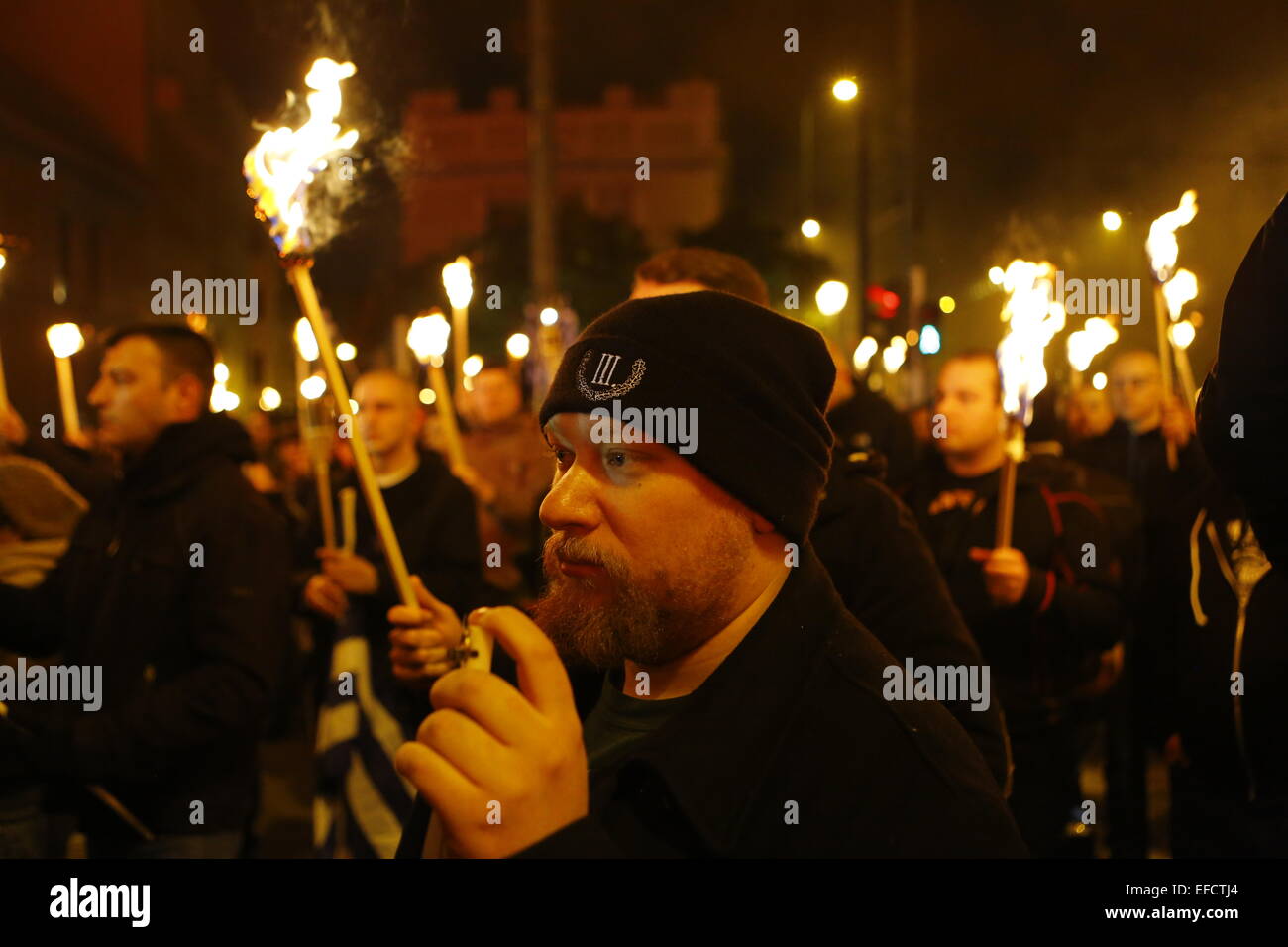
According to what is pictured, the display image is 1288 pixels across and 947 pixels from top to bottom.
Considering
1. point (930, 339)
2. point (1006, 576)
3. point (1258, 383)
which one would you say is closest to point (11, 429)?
point (1006, 576)

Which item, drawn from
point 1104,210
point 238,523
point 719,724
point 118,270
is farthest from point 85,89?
point 719,724

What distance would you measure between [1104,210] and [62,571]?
3.39 metres

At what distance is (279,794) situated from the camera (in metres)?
7.87

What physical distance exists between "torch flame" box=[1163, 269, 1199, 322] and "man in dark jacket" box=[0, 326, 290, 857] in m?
2.97

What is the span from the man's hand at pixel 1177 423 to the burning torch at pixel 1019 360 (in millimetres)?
1833

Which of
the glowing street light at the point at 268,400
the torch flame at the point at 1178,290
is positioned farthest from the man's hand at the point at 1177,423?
the glowing street light at the point at 268,400

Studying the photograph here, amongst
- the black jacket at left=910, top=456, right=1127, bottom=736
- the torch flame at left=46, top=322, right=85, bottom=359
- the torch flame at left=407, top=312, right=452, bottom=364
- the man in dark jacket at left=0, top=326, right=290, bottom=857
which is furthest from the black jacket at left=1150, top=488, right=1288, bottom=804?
the torch flame at left=46, top=322, right=85, bottom=359

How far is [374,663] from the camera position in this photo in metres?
4.76

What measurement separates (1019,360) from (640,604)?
114 inches

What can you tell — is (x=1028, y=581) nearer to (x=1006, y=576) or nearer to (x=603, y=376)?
(x=1006, y=576)

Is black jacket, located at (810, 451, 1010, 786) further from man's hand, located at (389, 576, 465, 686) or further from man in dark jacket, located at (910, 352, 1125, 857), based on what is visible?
man in dark jacket, located at (910, 352, 1125, 857)

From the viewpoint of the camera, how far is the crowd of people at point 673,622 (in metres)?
1.60

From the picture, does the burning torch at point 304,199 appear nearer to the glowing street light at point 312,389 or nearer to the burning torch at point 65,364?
the burning torch at point 65,364

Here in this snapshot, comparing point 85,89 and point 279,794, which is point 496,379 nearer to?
point 279,794
